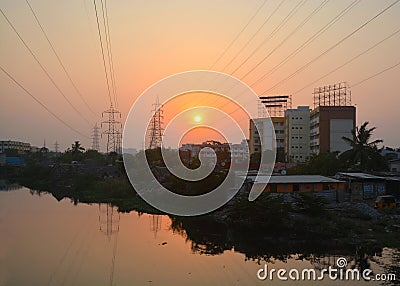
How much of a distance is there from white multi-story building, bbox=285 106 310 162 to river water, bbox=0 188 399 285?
21.6 meters

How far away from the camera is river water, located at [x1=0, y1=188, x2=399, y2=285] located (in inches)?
353

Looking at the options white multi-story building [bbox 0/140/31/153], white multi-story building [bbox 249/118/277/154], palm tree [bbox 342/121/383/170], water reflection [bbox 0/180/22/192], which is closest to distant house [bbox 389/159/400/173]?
palm tree [bbox 342/121/383/170]

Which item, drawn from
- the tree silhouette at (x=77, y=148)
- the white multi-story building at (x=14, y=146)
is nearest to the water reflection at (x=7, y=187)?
the tree silhouette at (x=77, y=148)

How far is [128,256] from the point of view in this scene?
10.8 metres

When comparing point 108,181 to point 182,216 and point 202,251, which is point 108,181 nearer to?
point 182,216

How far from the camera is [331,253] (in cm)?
1063

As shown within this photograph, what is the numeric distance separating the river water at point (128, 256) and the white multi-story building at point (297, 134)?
851 inches

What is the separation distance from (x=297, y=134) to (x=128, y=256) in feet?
88.6

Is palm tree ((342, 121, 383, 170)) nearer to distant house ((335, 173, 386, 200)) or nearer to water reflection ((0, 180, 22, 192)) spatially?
distant house ((335, 173, 386, 200))

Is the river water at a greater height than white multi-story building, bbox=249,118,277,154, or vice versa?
white multi-story building, bbox=249,118,277,154

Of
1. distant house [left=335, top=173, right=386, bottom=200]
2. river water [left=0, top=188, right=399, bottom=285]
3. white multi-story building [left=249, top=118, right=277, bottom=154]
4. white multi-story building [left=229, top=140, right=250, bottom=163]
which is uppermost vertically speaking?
white multi-story building [left=249, top=118, right=277, bottom=154]

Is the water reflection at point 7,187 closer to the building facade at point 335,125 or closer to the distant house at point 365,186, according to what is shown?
the building facade at point 335,125

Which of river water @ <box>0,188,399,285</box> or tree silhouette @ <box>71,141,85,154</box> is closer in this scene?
river water @ <box>0,188,399,285</box>

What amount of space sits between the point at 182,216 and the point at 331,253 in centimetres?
733
